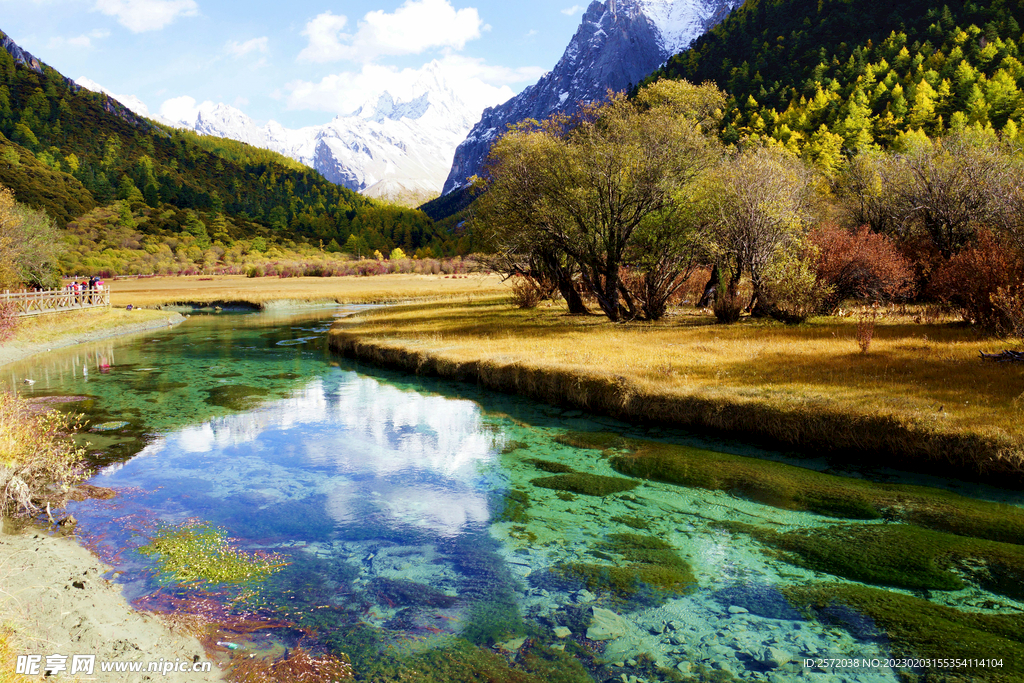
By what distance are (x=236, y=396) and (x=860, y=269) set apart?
105 ft

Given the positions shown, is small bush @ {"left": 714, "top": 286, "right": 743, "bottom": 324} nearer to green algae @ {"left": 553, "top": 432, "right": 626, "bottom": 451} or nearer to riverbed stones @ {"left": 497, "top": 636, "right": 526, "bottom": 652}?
green algae @ {"left": 553, "top": 432, "right": 626, "bottom": 451}

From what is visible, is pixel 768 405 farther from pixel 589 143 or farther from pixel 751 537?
pixel 589 143

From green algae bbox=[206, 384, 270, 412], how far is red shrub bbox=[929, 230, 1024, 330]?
27195 mm

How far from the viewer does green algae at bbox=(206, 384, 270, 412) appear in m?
21.6

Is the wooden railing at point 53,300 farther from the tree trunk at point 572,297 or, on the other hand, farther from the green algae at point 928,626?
the green algae at point 928,626

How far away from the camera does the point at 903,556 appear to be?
906 centimetres

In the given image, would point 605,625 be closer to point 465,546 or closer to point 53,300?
point 465,546

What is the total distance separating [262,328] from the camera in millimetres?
49281

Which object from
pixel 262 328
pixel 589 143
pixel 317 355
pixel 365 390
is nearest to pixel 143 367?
pixel 317 355

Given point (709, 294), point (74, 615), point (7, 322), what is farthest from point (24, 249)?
point (74, 615)

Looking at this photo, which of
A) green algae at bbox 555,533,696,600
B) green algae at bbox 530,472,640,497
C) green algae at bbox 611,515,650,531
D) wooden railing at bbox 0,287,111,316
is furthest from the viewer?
wooden railing at bbox 0,287,111,316

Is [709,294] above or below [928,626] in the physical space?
above

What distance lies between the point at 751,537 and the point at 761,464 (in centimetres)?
398

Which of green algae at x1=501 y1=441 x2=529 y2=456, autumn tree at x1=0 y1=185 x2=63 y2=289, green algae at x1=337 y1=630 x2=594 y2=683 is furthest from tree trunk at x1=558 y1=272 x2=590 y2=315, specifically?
autumn tree at x1=0 y1=185 x2=63 y2=289
